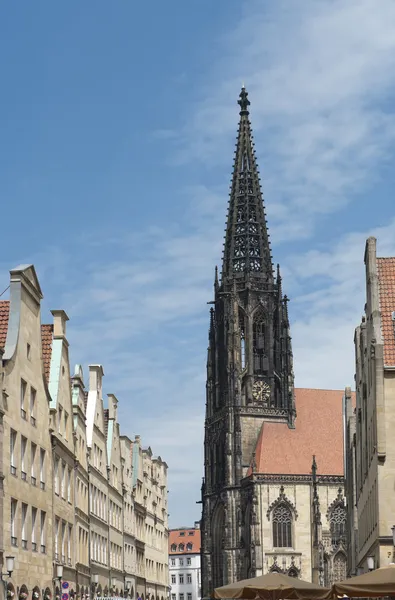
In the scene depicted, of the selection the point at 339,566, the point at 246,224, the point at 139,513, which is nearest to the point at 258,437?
the point at 339,566

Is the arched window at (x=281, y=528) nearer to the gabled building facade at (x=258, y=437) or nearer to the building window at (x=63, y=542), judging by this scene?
the gabled building facade at (x=258, y=437)

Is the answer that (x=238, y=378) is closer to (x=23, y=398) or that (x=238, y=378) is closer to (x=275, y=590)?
(x=23, y=398)

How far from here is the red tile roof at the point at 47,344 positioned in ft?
142

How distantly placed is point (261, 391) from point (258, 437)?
5173mm

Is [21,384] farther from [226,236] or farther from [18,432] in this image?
[226,236]

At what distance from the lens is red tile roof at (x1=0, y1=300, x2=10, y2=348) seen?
3684 centimetres

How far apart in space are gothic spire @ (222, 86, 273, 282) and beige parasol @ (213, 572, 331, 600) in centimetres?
9634

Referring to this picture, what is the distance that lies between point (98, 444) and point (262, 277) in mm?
66938

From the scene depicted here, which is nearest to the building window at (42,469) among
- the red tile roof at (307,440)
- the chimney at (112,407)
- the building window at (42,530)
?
the building window at (42,530)

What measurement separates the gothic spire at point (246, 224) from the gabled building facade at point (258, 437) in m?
0.11

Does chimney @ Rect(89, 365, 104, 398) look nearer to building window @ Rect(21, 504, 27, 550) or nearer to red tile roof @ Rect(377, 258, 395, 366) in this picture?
red tile roof @ Rect(377, 258, 395, 366)

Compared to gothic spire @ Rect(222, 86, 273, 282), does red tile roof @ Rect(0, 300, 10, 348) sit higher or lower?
lower

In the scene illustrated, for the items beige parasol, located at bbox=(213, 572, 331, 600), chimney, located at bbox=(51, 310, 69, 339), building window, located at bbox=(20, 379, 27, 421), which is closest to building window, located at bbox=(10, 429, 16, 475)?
building window, located at bbox=(20, 379, 27, 421)

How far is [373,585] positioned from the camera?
22.7 m
